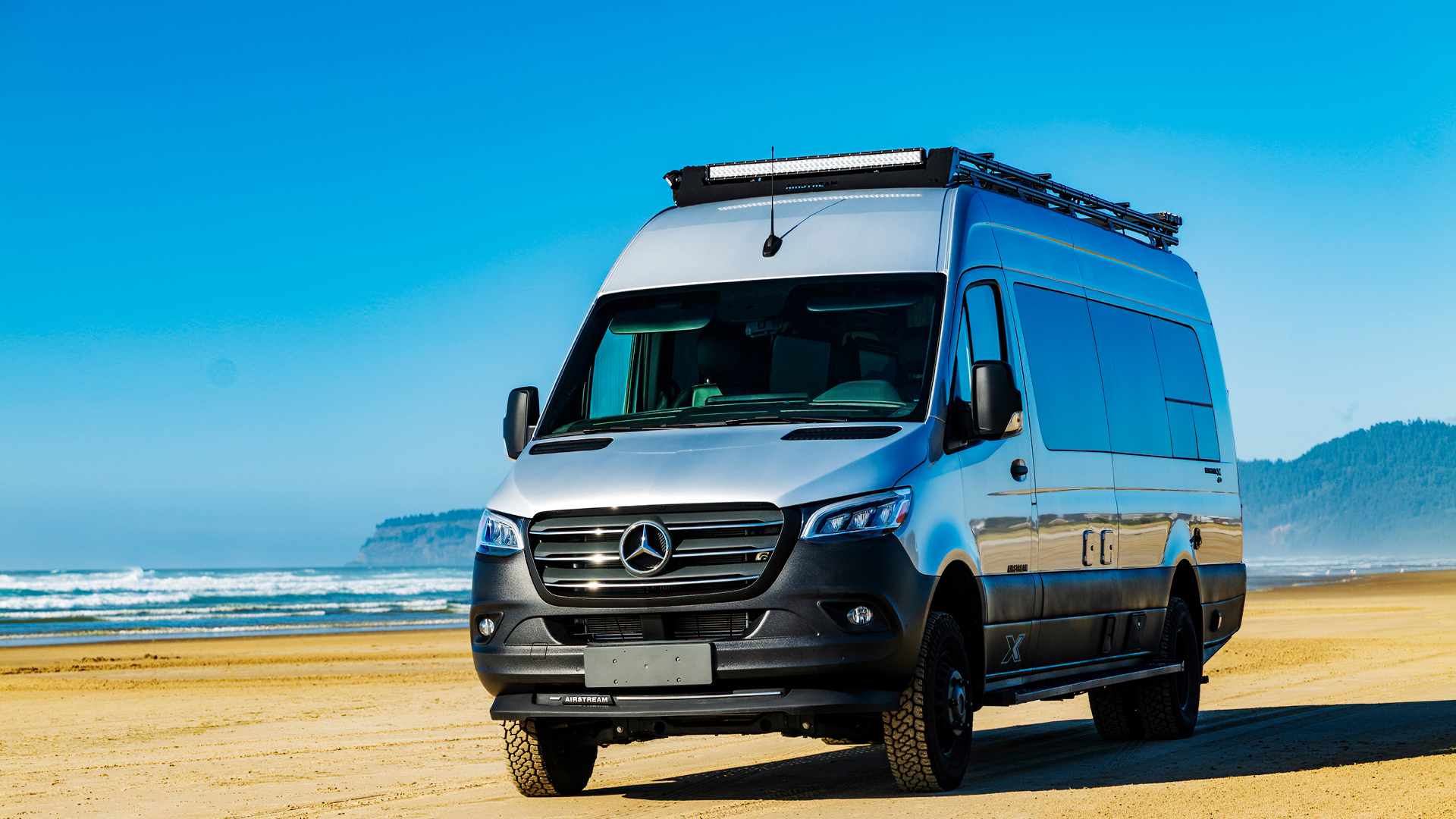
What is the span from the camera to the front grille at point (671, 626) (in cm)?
793

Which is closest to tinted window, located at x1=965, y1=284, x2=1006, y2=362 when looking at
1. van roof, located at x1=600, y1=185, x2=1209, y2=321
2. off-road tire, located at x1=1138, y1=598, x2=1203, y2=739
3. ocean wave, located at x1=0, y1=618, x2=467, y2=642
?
van roof, located at x1=600, y1=185, x2=1209, y2=321

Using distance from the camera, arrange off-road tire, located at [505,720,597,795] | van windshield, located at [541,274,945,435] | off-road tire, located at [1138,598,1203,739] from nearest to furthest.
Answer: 1. van windshield, located at [541,274,945,435]
2. off-road tire, located at [505,720,597,795]
3. off-road tire, located at [1138,598,1203,739]

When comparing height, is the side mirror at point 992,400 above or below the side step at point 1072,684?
above

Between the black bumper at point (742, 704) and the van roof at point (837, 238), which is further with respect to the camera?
the van roof at point (837, 238)

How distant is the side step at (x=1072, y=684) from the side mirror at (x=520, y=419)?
9.81ft

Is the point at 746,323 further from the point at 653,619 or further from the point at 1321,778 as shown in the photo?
the point at 1321,778

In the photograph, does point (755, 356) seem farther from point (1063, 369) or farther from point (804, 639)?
point (1063, 369)

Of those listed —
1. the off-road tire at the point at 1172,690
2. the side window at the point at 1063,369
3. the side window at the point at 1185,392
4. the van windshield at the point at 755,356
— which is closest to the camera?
the van windshield at the point at 755,356

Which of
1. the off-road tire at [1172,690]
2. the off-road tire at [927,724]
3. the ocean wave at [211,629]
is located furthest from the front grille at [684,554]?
the ocean wave at [211,629]

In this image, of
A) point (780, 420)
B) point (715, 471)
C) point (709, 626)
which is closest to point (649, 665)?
point (709, 626)

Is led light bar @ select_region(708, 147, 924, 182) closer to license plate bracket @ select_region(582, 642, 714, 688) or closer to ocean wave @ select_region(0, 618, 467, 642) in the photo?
license plate bracket @ select_region(582, 642, 714, 688)

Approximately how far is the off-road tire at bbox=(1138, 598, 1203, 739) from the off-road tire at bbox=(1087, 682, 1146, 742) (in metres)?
0.06

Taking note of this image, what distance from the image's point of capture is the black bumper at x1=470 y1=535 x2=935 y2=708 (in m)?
7.81

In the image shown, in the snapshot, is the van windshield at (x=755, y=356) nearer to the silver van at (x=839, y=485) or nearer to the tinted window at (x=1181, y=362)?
the silver van at (x=839, y=485)
